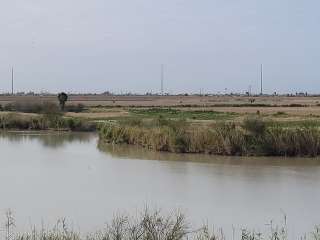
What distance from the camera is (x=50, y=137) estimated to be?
32.5 m

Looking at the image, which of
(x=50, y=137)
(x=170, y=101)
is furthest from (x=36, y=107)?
(x=170, y=101)

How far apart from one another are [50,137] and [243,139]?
12942 mm

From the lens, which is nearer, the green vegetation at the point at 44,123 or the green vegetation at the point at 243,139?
the green vegetation at the point at 243,139

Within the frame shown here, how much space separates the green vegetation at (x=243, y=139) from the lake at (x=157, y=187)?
2.54 ft

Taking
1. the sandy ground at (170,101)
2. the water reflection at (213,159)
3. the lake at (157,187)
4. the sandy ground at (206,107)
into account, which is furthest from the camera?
the sandy ground at (170,101)

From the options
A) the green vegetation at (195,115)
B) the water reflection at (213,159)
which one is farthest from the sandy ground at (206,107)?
the water reflection at (213,159)

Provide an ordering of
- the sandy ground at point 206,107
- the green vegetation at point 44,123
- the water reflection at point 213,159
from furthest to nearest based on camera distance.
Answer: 1. the sandy ground at point 206,107
2. the green vegetation at point 44,123
3. the water reflection at point 213,159

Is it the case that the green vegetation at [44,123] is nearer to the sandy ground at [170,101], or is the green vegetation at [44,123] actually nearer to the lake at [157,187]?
the lake at [157,187]

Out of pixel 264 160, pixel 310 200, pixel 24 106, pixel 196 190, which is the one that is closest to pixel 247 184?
pixel 196 190

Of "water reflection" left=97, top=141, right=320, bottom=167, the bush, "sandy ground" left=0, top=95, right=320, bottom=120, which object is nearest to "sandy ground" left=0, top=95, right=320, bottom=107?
"sandy ground" left=0, top=95, right=320, bottom=120

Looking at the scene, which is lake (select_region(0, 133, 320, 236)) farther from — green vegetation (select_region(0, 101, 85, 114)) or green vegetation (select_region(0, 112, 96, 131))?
green vegetation (select_region(0, 101, 85, 114))

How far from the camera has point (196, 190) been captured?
14672 mm

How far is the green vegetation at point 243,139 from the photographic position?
73.4 ft

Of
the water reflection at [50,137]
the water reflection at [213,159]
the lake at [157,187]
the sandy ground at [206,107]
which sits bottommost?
the lake at [157,187]
